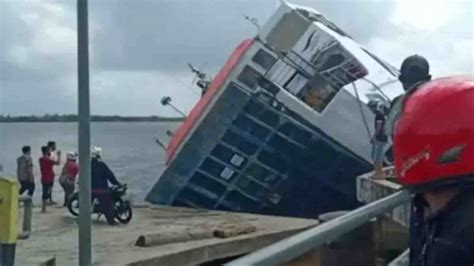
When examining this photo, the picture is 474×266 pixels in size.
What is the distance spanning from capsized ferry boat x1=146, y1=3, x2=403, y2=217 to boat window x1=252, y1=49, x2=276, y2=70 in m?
0.02

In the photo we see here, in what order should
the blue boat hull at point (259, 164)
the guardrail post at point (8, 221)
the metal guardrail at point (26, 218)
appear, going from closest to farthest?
the guardrail post at point (8, 221) → the metal guardrail at point (26, 218) → the blue boat hull at point (259, 164)

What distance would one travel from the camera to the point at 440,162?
2.17 metres

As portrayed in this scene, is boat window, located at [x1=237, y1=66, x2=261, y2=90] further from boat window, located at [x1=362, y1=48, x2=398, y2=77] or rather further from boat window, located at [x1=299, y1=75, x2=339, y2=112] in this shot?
boat window, located at [x1=362, y1=48, x2=398, y2=77]

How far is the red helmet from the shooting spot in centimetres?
217

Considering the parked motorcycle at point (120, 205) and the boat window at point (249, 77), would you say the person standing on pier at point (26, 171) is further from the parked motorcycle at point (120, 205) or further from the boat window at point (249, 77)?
the boat window at point (249, 77)

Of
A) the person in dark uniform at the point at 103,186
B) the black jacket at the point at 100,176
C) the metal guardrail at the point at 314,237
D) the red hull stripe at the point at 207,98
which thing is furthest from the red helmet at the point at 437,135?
the red hull stripe at the point at 207,98

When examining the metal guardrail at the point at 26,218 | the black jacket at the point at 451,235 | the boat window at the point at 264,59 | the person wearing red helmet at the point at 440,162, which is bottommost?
the black jacket at the point at 451,235

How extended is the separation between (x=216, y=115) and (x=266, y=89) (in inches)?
50.4

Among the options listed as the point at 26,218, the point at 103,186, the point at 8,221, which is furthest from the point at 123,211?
the point at 8,221

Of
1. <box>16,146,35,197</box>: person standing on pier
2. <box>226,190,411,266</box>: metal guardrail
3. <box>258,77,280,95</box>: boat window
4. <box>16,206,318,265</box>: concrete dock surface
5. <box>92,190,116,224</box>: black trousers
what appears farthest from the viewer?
<box>258,77,280,95</box>: boat window

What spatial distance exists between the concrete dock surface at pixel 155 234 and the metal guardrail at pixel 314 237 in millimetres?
8274

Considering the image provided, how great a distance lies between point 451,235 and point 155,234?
11939mm

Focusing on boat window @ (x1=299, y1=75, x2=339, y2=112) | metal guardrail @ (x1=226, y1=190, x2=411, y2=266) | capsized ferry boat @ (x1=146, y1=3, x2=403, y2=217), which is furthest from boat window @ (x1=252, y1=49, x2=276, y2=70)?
metal guardrail @ (x1=226, y1=190, x2=411, y2=266)

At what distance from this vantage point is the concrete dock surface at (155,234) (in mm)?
12398
